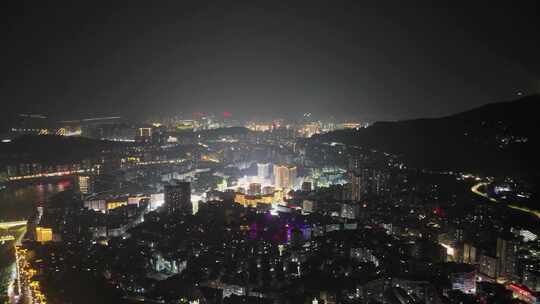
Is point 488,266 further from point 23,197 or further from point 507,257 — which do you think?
point 23,197

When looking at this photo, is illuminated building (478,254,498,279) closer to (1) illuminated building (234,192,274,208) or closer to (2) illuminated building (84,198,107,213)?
(1) illuminated building (234,192,274,208)

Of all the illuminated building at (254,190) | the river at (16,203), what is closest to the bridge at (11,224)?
the river at (16,203)

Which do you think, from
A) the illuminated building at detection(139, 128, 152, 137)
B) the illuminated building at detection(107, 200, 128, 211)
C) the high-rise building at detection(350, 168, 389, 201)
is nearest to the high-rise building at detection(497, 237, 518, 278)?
the high-rise building at detection(350, 168, 389, 201)

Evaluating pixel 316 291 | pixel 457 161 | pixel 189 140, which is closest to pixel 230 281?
pixel 316 291

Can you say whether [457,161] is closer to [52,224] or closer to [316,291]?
[316,291]

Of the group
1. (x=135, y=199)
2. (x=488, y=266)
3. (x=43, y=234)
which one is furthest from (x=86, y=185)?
(x=488, y=266)
